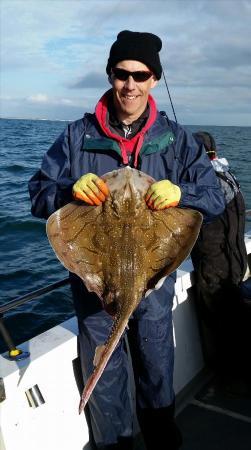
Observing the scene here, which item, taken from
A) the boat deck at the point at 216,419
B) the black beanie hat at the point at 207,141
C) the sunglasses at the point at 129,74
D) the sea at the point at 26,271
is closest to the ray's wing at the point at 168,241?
the sunglasses at the point at 129,74

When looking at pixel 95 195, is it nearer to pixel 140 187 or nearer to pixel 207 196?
pixel 140 187

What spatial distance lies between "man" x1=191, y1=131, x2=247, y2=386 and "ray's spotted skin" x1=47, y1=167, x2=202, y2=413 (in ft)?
4.64

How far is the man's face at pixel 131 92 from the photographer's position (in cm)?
307

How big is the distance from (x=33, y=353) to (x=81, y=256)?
988 millimetres

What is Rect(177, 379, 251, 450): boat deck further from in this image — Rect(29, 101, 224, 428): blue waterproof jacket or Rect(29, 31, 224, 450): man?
Rect(29, 101, 224, 428): blue waterproof jacket

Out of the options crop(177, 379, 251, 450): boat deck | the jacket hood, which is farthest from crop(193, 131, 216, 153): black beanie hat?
crop(177, 379, 251, 450): boat deck

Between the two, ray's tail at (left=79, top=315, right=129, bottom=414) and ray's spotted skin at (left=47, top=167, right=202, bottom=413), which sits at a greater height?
ray's spotted skin at (left=47, top=167, right=202, bottom=413)

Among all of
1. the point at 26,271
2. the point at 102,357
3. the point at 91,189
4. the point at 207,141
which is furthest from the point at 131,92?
the point at 26,271

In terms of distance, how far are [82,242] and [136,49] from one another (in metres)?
1.37

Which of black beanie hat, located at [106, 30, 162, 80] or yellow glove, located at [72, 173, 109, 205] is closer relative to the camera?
yellow glove, located at [72, 173, 109, 205]

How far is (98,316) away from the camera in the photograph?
323 centimetres

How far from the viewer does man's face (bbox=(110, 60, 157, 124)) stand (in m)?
3.07

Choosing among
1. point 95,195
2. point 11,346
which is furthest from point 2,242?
point 95,195

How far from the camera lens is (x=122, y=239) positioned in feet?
8.90
